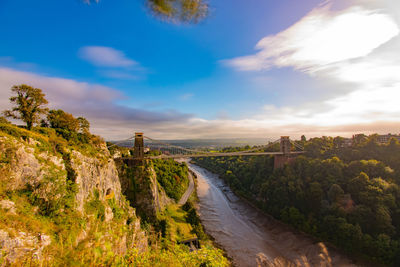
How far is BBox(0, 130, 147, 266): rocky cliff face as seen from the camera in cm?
354

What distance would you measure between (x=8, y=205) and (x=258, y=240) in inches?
770

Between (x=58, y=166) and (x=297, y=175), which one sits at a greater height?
(x=58, y=166)

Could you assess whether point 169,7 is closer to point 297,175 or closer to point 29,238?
point 29,238

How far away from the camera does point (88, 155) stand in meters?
11.1

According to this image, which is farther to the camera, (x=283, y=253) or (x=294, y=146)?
(x=294, y=146)

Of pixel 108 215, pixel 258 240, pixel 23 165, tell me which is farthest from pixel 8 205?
pixel 258 240

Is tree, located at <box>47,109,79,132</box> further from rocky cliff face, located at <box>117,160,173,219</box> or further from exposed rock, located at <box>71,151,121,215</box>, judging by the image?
rocky cliff face, located at <box>117,160,173,219</box>

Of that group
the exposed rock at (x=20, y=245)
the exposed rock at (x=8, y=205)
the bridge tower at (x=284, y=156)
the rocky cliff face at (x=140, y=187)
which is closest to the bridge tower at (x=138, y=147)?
the rocky cliff face at (x=140, y=187)

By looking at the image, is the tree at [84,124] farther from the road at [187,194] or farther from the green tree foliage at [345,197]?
the green tree foliage at [345,197]

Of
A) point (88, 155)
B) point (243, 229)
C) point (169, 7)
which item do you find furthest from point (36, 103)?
point (243, 229)

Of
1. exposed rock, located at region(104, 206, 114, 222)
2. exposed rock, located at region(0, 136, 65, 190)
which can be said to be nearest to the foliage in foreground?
exposed rock, located at region(0, 136, 65, 190)

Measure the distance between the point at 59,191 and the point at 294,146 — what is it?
3656cm

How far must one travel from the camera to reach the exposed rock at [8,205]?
16.1 feet

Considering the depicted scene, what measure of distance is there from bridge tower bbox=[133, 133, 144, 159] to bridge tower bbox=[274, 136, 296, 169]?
21.3 m
